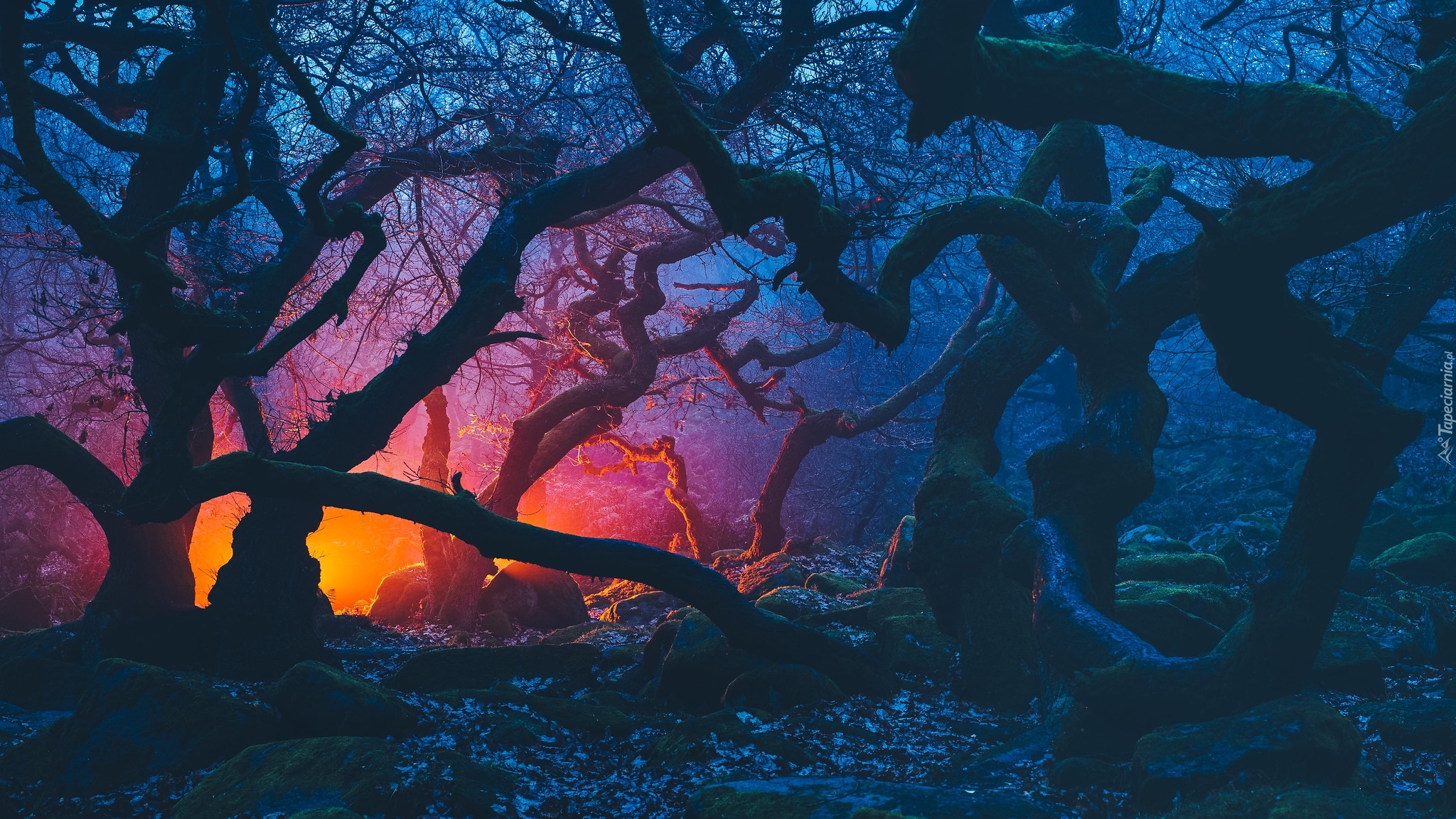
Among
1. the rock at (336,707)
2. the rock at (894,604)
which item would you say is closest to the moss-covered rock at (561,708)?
the rock at (336,707)

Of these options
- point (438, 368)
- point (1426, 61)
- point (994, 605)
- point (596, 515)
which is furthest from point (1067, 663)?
point (596, 515)

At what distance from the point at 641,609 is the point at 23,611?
Result: 12.2m

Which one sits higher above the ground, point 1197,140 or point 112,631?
point 1197,140

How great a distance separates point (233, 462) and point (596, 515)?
64.3ft

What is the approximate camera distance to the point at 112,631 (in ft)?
27.8

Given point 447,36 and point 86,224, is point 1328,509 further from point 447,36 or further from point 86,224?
point 447,36

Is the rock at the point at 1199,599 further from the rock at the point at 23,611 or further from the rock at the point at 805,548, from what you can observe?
the rock at the point at 23,611

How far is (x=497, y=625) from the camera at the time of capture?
12195mm

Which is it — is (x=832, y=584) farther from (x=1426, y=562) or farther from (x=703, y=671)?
(x=1426, y=562)

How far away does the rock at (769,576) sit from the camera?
12.9 meters

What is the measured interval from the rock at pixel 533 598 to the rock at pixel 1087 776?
8.50 metres

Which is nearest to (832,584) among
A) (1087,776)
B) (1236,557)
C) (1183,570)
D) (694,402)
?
(694,402)

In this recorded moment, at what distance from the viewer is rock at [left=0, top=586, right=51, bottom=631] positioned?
15781 mm

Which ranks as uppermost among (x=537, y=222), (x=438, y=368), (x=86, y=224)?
(x=537, y=222)
